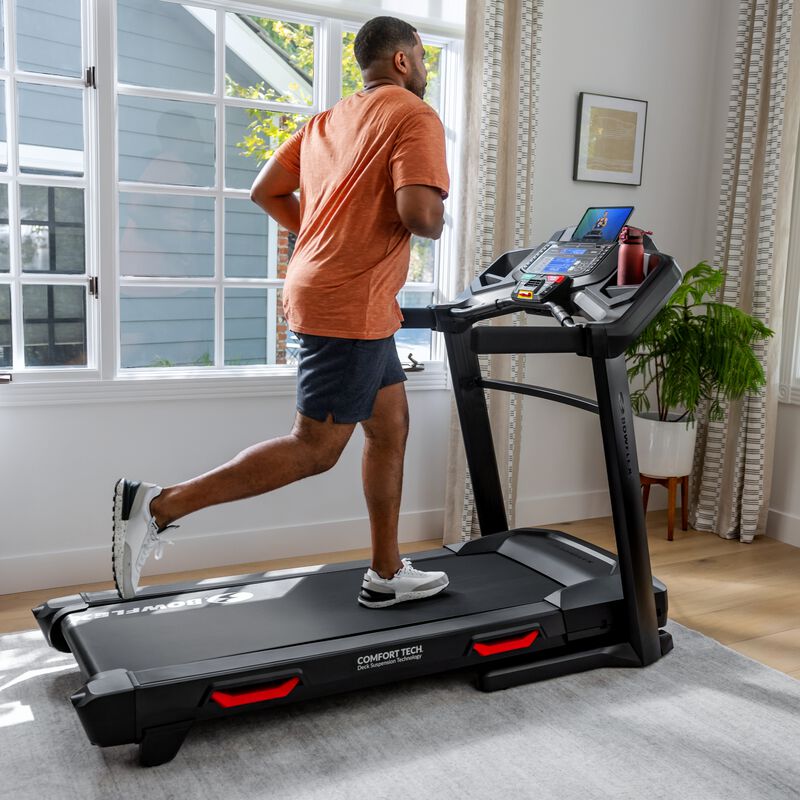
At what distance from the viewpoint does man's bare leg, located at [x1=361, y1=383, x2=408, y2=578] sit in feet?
7.85

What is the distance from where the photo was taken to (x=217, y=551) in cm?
322

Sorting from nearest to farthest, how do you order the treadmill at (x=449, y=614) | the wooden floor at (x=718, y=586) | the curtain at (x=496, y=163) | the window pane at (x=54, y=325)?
1. the treadmill at (x=449, y=614)
2. the wooden floor at (x=718, y=586)
3. the window pane at (x=54, y=325)
4. the curtain at (x=496, y=163)

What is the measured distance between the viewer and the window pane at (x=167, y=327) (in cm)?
310

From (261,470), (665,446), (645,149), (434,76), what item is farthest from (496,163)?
(261,470)

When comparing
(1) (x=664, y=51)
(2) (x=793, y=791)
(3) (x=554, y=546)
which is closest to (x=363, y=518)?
(3) (x=554, y=546)

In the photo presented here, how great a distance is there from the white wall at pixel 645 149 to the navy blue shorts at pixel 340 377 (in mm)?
1586

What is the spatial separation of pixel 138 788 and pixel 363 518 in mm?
1731

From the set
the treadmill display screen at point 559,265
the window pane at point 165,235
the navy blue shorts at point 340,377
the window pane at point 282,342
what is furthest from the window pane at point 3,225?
the treadmill display screen at point 559,265

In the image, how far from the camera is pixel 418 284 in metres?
3.61

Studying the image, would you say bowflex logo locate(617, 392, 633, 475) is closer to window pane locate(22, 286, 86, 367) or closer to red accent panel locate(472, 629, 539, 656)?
red accent panel locate(472, 629, 539, 656)

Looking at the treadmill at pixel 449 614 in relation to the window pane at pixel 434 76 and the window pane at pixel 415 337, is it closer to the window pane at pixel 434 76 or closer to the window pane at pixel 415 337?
the window pane at pixel 415 337

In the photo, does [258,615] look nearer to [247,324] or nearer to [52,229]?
[247,324]

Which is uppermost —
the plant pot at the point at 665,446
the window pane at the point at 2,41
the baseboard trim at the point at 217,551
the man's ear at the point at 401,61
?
the window pane at the point at 2,41

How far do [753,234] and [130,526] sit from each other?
284 centimetres
